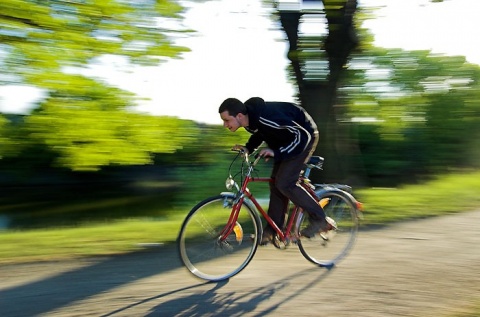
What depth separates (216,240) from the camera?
548cm

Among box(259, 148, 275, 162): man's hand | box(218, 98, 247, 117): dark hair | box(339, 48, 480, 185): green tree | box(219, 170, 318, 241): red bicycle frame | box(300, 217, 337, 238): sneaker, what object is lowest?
box(339, 48, 480, 185): green tree

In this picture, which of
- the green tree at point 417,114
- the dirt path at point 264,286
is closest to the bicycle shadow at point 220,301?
the dirt path at point 264,286

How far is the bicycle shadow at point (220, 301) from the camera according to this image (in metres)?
4.56

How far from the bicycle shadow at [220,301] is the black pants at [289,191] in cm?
63

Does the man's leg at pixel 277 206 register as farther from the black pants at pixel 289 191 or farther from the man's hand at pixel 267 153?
the man's hand at pixel 267 153

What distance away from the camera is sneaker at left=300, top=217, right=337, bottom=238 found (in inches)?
226

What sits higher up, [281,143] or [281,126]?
[281,126]

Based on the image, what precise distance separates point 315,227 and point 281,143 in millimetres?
906

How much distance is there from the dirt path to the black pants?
538 mm

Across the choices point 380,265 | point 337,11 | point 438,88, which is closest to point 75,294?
point 380,265

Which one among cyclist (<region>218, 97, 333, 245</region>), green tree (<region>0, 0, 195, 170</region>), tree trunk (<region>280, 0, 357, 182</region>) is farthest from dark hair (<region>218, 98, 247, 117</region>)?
tree trunk (<region>280, 0, 357, 182</region>)

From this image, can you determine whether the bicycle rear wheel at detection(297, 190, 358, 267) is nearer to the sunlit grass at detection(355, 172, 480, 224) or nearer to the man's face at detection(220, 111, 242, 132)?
the man's face at detection(220, 111, 242, 132)

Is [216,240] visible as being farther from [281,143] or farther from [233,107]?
[233,107]

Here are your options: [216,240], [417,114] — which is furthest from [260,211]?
[417,114]
